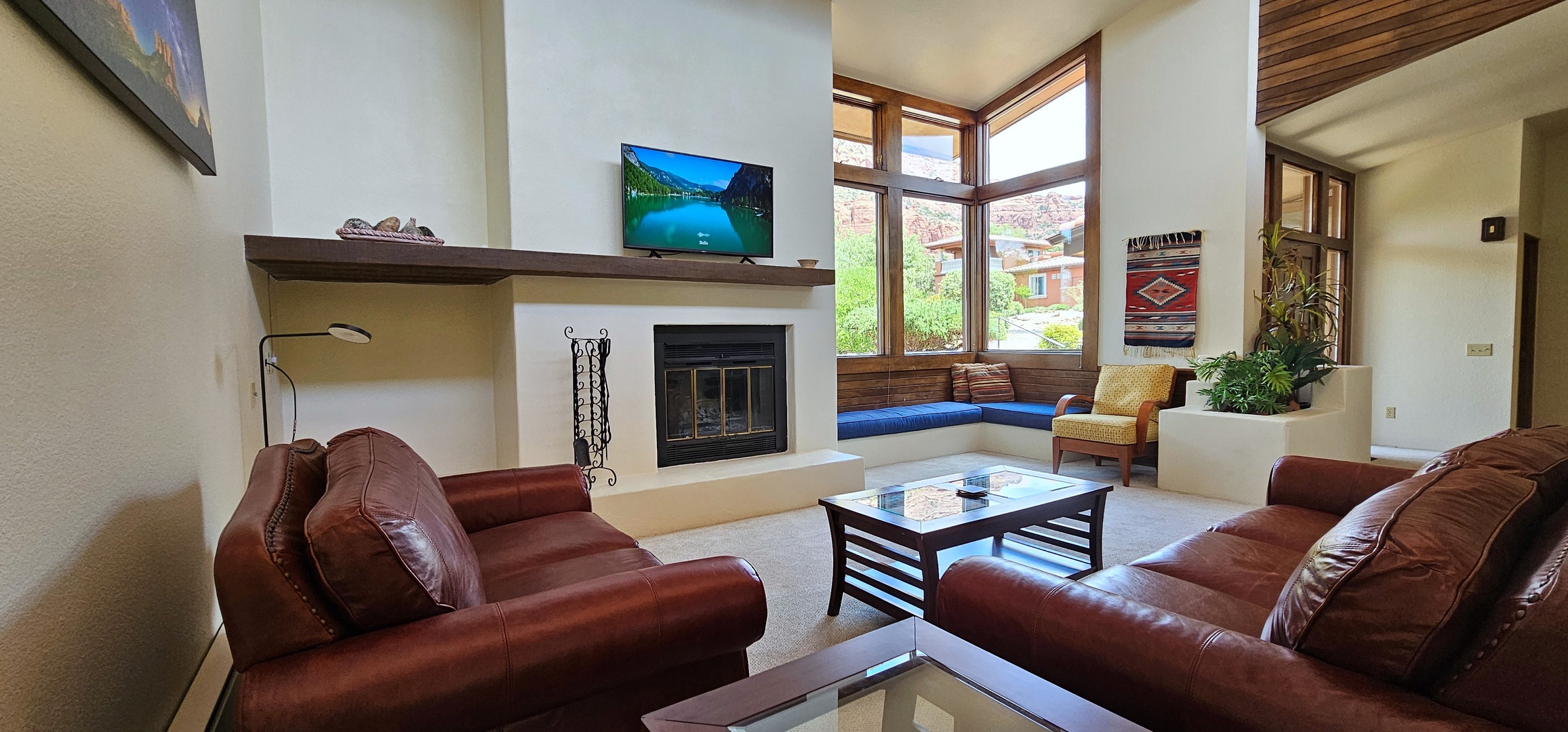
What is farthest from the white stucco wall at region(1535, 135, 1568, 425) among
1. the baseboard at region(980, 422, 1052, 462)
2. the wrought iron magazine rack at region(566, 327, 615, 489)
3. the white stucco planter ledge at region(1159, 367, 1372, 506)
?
the wrought iron magazine rack at region(566, 327, 615, 489)

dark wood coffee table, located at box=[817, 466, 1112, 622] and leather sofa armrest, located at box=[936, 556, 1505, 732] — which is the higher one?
leather sofa armrest, located at box=[936, 556, 1505, 732]

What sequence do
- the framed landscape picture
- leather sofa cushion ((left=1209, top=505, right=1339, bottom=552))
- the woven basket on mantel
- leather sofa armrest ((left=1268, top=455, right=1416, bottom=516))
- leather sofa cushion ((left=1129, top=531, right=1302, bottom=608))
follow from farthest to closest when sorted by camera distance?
the woven basket on mantel < leather sofa armrest ((left=1268, top=455, right=1416, bottom=516)) < leather sofa cushion ((left=1209, top=505, right=1339, bottom=552)) < leather sofa cushion ((left=1129, top=531, right=1302, bottom=608)) < the framed landscape picture

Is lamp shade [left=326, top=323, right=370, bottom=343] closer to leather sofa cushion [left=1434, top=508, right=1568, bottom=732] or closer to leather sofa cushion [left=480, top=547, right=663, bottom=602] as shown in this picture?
leather sofa cushion [left=480, top=547, right=663, bottom=602]

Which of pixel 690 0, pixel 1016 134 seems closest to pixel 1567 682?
pixel 690 0

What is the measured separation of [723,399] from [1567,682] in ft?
12.0

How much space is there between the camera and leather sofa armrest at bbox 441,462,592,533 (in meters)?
2.32

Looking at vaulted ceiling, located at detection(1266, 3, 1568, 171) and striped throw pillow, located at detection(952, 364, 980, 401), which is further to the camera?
striped throw pillow, located at detection(952, 364, 980, 401)

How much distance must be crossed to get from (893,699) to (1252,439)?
4.01m

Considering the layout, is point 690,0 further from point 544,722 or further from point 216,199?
point 544,722

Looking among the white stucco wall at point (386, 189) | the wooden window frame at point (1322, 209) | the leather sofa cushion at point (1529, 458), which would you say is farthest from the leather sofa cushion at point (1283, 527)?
the white stucco wall at point (386, 189)

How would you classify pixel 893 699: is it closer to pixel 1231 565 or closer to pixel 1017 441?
pixel 1231 565

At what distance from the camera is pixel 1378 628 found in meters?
0.92

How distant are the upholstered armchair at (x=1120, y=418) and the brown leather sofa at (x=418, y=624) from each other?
4.00 metres

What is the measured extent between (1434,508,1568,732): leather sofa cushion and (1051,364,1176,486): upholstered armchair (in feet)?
12.9
